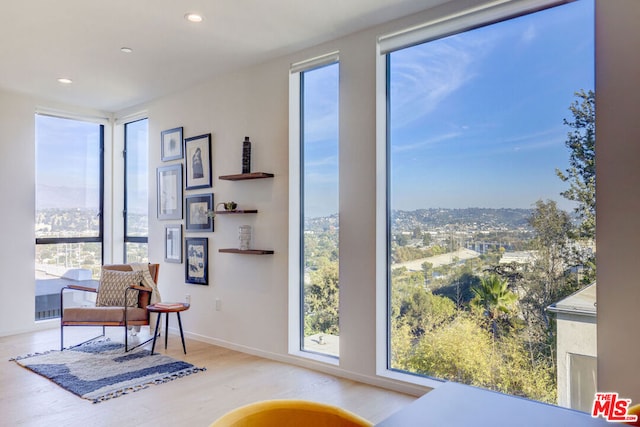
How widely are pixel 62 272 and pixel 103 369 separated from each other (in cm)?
248

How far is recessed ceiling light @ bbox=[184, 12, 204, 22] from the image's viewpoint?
10.7 ft

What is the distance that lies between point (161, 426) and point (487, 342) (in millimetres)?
2182

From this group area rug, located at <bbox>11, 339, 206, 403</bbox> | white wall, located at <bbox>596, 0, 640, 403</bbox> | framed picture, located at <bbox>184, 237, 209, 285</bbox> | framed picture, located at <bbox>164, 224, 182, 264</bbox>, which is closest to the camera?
white wall, located at <bbox>596, 0, 640, 403</bbox>

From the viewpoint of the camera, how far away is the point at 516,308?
295cm

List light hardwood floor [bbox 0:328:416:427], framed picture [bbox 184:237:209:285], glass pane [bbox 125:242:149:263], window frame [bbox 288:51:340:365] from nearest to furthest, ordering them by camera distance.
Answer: light hardwood floor [bbox 0:328:416:427], window frame [bbox 288:51:340:365], framed picture [bbox 184:237:209:285], glass pane [bbox 125:242:149:263]

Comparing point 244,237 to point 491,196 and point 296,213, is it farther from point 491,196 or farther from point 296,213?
point 491,196

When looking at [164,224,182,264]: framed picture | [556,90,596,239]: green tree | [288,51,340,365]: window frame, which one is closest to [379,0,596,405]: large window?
[556,90,596,239]: green tree

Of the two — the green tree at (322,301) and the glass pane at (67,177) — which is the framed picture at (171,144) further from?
the green tree at (322,301)

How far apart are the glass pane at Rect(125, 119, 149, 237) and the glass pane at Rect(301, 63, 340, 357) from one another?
261 centimetres

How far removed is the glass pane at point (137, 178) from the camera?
19.0ft

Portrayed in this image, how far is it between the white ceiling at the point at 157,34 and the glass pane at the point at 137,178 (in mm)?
1054

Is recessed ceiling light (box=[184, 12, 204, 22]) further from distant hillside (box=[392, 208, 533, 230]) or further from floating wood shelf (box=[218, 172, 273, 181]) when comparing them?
distant hillside (box=[392, 208, 533, 230])

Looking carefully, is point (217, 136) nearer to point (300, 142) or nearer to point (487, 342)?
point (300, 142)

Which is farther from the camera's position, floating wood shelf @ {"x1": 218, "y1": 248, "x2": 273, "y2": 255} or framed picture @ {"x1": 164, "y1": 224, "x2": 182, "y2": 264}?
framed picture @ {"x1": 164, "y1": 224, "x2": 182, "y2": 264}
